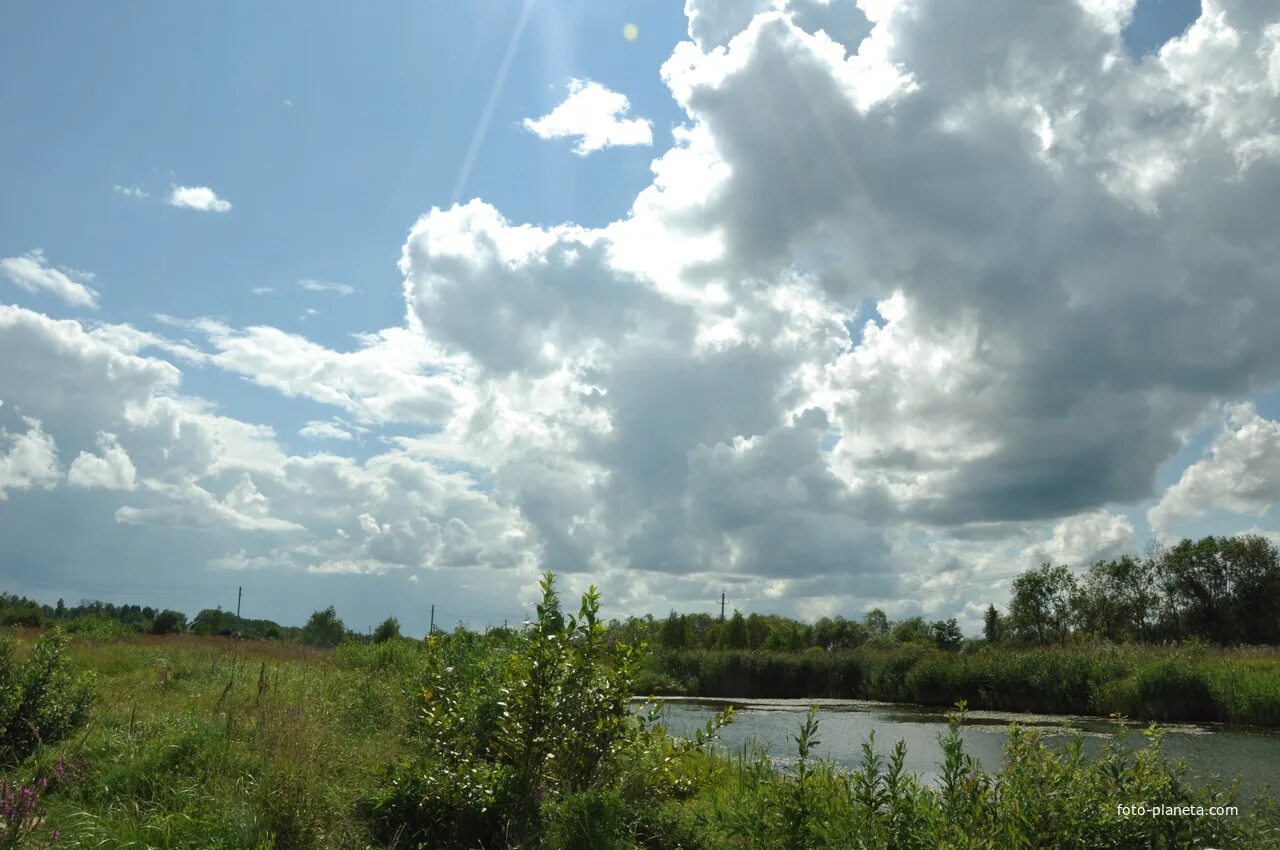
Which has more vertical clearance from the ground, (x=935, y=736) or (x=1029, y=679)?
(x=935, y=736)

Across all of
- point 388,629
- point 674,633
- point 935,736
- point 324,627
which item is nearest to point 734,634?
point 674,633

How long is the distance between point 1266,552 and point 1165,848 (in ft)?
232

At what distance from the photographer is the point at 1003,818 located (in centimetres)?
521

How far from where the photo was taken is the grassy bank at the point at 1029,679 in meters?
25.0

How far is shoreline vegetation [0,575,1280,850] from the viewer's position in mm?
5172

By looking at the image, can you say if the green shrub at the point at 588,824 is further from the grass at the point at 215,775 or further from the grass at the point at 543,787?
the grass at the point at 215,775

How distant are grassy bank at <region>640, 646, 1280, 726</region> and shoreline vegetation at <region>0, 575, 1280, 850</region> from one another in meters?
7.43

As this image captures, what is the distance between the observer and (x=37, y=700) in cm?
860

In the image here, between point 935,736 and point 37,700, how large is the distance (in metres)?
9.02

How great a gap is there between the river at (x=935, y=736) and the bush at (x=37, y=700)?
305 inches

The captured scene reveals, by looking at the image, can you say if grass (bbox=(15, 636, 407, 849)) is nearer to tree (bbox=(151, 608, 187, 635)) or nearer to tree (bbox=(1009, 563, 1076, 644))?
tree (bbox=(151, 608, 187, 635))

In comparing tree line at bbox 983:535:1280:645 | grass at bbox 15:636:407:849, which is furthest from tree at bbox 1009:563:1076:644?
grass at bbox 15:636:407:849

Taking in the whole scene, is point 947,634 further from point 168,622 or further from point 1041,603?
point 168,622

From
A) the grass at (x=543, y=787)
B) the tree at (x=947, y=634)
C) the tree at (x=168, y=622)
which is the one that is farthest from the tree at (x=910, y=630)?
the grass at (x=543, y=787)
